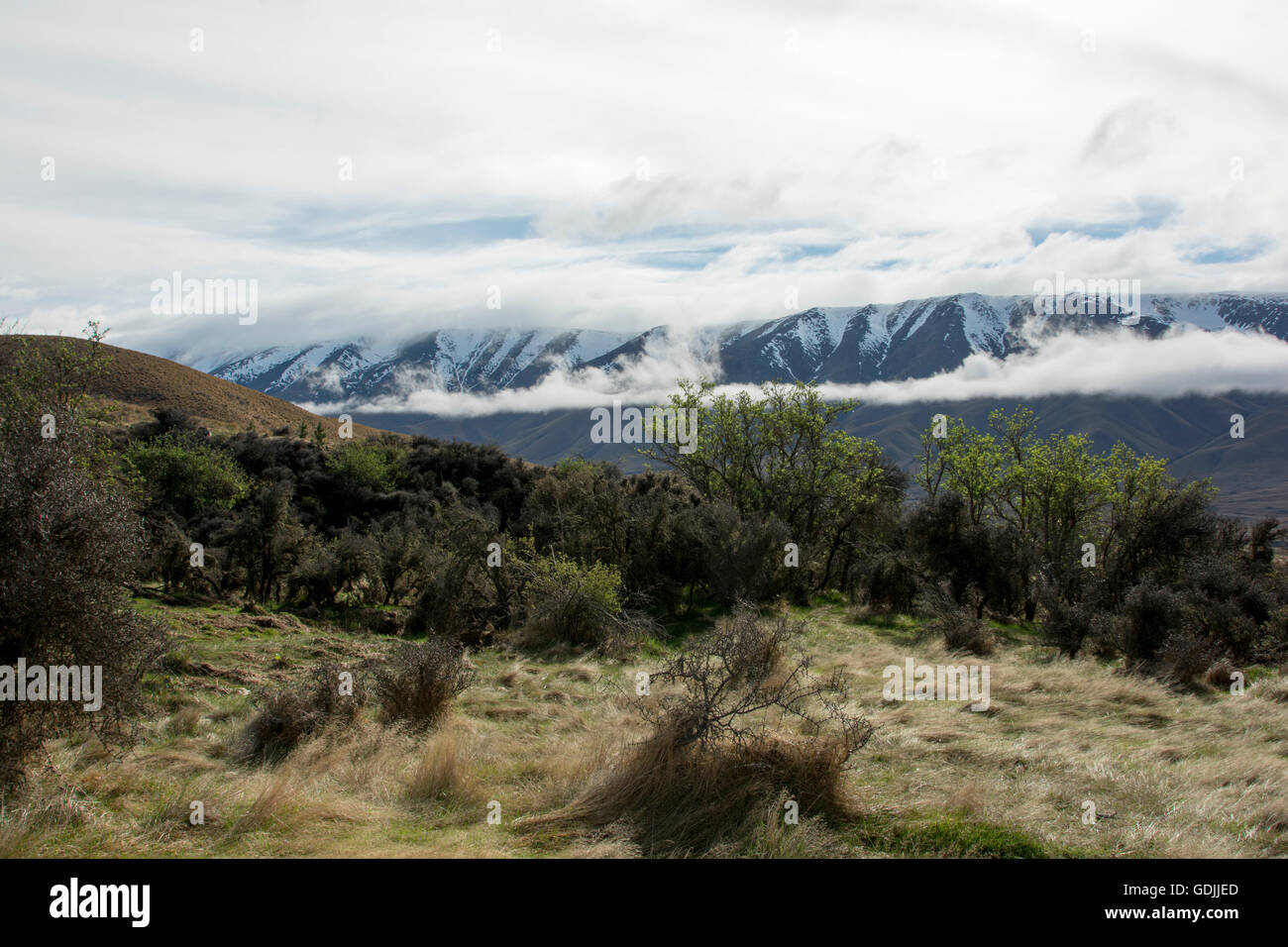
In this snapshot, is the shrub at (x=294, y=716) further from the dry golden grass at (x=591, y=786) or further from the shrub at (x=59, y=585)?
the shrub at (x=59, y=585)

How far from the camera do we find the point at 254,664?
39.7ft

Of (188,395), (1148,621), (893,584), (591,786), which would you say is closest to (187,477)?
(893,584)

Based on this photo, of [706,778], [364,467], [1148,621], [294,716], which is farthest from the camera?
[364,467]

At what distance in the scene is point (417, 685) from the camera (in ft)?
31.7

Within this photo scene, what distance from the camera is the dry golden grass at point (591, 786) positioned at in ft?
19.8

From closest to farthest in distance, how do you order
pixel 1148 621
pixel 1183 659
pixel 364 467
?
pixel 1183 659, pixel 1148 621, pixel 364 467

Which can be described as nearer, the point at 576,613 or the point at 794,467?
the point at 576,613

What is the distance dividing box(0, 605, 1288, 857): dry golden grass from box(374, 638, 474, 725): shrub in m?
0.31

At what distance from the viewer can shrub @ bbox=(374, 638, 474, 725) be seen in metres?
9.53

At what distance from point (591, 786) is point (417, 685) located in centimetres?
365

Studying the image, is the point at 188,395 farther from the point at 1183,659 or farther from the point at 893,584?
the point at 1183,659

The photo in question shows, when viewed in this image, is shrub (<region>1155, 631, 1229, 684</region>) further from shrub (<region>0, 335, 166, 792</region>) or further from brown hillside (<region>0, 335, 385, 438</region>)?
brown hillside (<region>0, 335, 385, 438</region>)
